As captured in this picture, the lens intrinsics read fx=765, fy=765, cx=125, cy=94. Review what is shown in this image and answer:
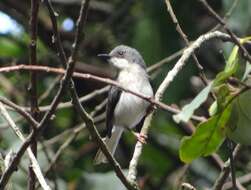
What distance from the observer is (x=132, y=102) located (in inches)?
207

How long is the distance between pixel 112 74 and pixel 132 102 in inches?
37.9

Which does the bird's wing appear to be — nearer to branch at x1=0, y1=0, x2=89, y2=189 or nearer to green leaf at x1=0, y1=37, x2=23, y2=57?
green leaf at x1=0, y1=37, x2=23, y2=57

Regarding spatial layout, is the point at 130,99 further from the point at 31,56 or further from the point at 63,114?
the point at 31,56

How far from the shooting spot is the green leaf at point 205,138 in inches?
96.0

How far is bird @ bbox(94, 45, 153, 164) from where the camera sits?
16.9 feet

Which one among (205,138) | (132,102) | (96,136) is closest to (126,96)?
(132,102)

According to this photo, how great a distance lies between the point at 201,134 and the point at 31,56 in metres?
0.70

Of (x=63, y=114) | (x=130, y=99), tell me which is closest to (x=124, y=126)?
(x=130, y=99)

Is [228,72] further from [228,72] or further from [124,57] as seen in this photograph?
[124,57]

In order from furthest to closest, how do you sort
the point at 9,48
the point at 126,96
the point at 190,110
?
the point at 9,48, the point at 126,96, the point at 190,110

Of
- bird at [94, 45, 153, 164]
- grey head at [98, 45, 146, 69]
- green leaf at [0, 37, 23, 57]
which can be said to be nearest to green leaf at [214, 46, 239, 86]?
bird at [94, 45, 153, 164]

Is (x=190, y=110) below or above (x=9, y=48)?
below

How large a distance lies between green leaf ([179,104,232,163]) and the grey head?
121 inches

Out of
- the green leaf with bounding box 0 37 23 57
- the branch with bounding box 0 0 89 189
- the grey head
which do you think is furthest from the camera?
the green leaf with bounding box 0 37 23 57
